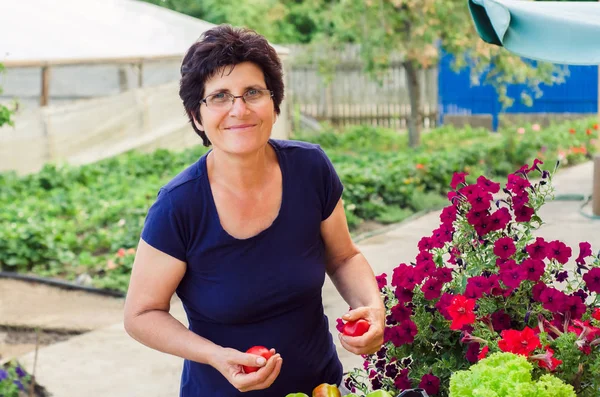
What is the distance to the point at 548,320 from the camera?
7.23 ft

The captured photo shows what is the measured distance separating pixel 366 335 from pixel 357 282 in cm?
28

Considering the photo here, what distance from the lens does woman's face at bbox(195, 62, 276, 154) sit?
204 centimetres

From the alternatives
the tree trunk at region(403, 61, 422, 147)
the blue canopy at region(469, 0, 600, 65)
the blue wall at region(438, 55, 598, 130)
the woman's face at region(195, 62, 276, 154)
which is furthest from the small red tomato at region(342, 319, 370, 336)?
the blue wall at region(438, 55, 598, 130)

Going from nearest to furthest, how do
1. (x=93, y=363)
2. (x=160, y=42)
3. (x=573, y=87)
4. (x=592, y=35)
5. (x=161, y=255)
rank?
(x=161, y=255) < (x=592, y=35) < (x=93, y=363) < (x=160, y=42) < (x=573, y=87)

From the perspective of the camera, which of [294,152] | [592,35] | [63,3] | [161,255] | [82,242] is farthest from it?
[63,3]

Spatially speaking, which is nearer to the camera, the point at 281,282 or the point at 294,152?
the point at 281,282

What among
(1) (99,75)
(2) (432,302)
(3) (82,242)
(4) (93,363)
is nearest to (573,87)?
(1) (99,75)

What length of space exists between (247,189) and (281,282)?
0.26 metres

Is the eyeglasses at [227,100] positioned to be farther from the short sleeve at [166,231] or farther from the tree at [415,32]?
the tree at [415,32]

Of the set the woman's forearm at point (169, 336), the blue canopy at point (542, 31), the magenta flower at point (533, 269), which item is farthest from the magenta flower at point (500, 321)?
the blue canopy at point (542, 31)

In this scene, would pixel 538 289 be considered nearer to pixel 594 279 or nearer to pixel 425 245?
pixel 594 279

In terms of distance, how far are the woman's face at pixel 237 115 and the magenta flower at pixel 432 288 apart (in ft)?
2.00

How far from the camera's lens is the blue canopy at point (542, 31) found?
108 inches

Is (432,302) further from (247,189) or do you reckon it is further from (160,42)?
(160,42)
